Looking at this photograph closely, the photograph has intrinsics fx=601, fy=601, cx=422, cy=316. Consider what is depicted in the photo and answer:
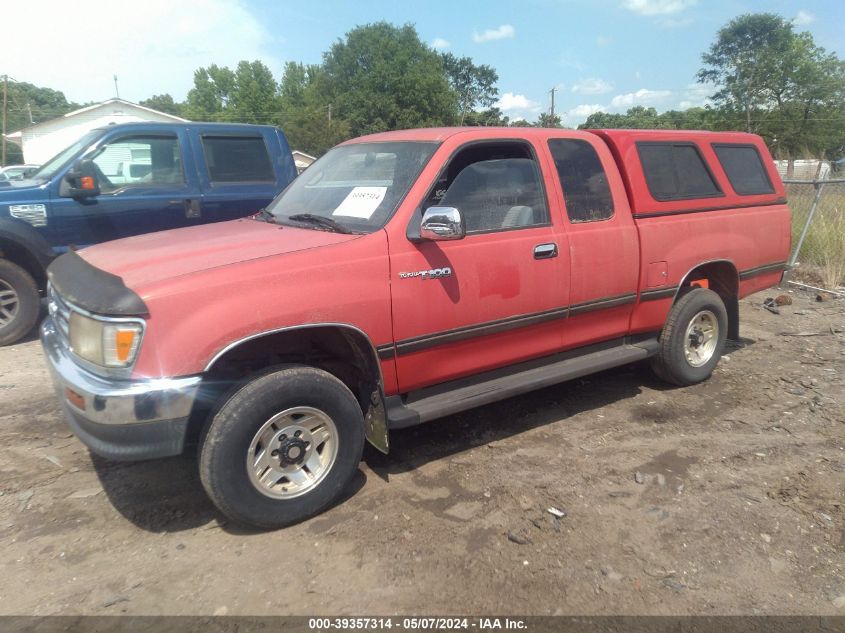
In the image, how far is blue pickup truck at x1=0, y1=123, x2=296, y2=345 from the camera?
564 centimetres

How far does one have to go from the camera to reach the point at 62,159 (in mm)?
5965

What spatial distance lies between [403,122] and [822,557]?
59.5 metres

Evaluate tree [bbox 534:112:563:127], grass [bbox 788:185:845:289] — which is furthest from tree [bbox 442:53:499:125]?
grass [bbox 788:185:845:289]

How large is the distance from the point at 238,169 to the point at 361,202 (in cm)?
369

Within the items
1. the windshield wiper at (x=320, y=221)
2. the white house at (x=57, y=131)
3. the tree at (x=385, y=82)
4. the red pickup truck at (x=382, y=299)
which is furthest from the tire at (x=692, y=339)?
the tree at (x=385, y=82)

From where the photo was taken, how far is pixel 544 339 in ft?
12.8

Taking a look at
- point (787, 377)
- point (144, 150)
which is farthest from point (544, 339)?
point (144, 150)

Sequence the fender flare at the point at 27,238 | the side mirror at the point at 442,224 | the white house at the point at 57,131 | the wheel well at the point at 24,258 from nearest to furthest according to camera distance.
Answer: the side mirror at the point at 442,224 < the fender flare at the point at 27,238 < the wheel well at the point at 24,258 < the white house at the point at 57,131

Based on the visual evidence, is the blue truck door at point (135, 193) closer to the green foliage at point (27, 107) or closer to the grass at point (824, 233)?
the grass at point (824, 233)

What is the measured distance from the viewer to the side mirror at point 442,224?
3061 mm

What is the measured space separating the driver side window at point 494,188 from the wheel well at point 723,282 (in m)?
1.73

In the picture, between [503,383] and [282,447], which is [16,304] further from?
[503,383]

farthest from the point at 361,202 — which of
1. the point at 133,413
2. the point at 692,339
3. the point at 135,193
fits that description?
the point at 135,193

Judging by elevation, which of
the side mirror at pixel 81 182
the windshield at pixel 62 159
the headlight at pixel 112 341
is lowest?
the headlight at pixel 112 341
